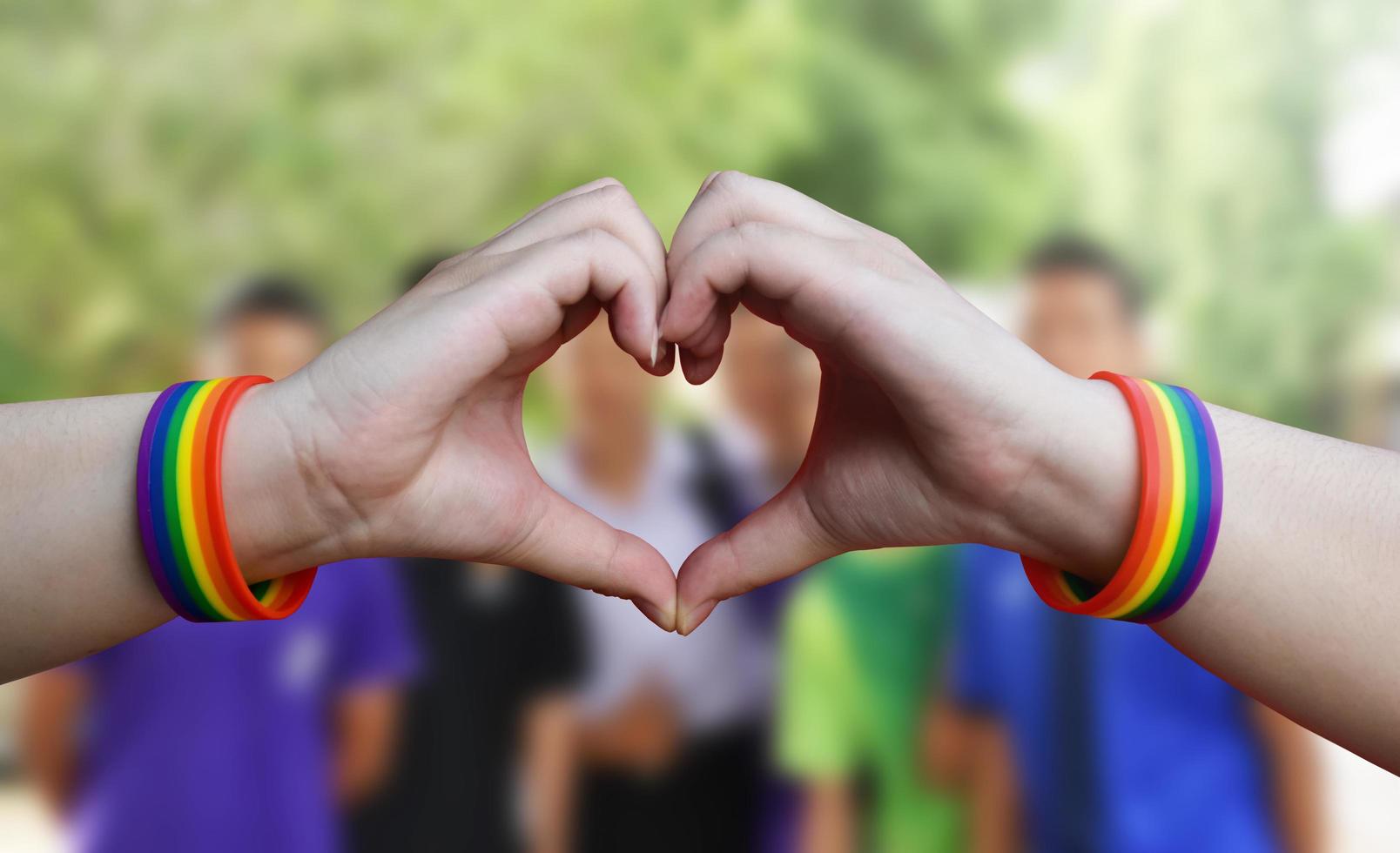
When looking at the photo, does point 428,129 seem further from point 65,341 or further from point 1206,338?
point 1206,338

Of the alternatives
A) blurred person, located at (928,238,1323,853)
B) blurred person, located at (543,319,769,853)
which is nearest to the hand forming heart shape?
blurred person, located at (543,319,769,853)

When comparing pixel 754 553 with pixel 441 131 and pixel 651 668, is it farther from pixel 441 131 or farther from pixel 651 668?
pixel 441 131

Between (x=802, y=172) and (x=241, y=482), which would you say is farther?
(x=802, y=172)

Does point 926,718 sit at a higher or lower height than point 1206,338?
lower

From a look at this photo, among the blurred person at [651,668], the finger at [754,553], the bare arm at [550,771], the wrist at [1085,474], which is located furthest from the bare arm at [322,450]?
the bare arm at [550,771]

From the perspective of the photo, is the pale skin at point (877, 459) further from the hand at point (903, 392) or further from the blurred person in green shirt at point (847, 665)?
the blurred person in green shirt at point (847, 665)

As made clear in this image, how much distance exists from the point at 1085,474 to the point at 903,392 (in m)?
0.12

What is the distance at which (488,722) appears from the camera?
1.79 m

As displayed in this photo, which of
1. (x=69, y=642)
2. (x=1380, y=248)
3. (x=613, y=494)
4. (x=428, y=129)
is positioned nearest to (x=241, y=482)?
(x=69, y=642)

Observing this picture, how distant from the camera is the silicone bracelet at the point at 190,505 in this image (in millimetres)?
579

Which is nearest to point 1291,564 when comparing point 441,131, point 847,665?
point 847,665

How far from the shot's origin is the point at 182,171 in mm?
1778

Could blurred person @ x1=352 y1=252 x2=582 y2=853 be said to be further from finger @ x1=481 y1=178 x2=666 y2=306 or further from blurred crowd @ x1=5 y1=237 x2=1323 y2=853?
finger @ x1=481 y1=178 x2=666 y2=306

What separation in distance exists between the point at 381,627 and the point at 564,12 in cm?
113
